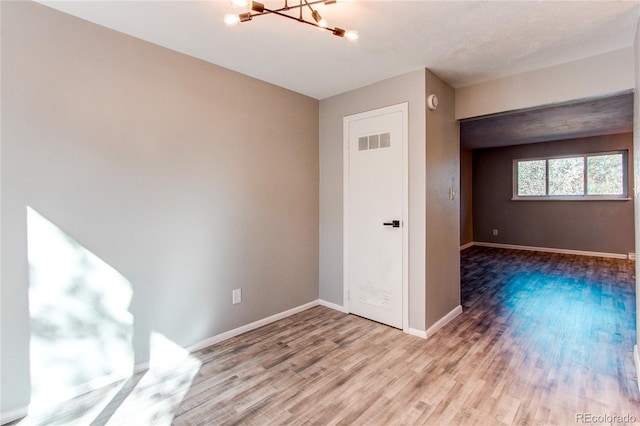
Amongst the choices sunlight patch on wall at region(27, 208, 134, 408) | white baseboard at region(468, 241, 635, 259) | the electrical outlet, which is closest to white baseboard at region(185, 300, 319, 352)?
the electrical outlet

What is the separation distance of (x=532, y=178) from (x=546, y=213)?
847mm

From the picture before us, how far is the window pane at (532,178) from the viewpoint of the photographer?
7.00m

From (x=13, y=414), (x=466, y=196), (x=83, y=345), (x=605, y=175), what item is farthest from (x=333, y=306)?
(x=605, y=175)

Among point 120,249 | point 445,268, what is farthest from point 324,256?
point 120,249

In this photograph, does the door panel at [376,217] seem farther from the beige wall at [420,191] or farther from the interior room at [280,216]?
the beige wall at [420,191]

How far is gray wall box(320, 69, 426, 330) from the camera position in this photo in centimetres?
286

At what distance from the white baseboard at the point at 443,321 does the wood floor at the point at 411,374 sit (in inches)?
2.2

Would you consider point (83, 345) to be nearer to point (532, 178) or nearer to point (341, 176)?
point (341, 176)

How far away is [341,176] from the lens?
349 cm

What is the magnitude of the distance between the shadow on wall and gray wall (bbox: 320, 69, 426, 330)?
5.98 ft

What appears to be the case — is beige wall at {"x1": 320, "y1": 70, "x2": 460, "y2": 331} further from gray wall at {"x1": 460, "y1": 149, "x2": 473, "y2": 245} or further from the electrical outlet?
gray wall at {"x1": 460, "y1": 149, "x2": 473, "y2": 245}

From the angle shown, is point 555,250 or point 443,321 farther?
point 555,250

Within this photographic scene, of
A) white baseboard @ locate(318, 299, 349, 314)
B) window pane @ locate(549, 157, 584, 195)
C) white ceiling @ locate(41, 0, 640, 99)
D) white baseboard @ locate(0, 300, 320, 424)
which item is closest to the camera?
white baseboard @ locate(0, 300, 320, 424)

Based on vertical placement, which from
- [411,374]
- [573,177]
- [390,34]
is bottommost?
[411,374]
